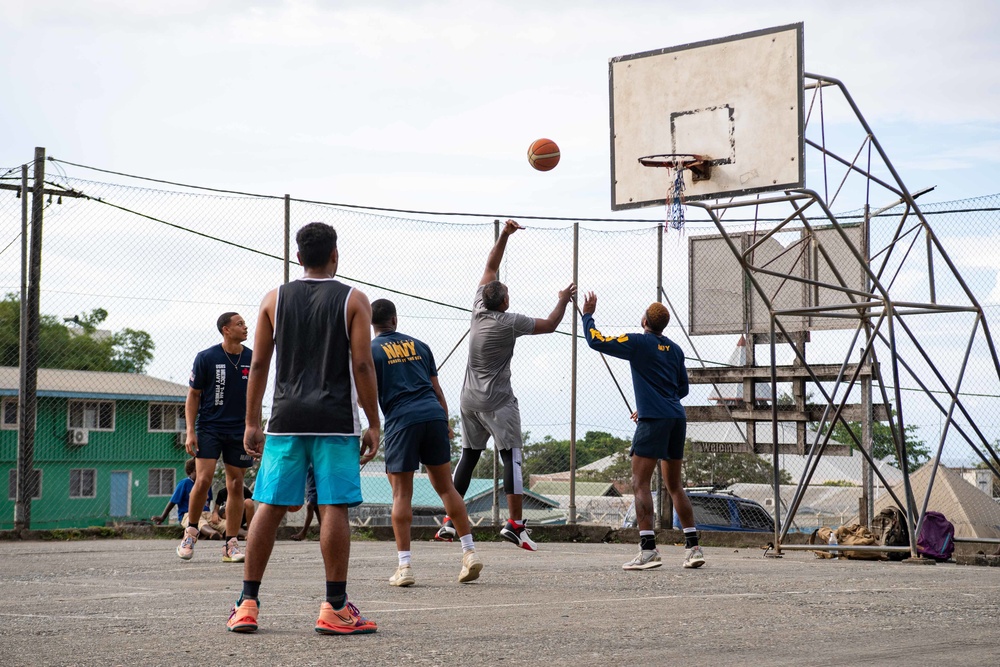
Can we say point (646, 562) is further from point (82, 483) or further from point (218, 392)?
point (82, 483)

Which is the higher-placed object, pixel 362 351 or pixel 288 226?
pixel 288 226

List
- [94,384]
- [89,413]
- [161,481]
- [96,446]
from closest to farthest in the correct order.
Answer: [94,384]
[89,413]
[96,446]
[161,481]

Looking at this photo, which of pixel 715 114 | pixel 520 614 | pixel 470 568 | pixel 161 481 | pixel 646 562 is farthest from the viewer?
pixel 161 481

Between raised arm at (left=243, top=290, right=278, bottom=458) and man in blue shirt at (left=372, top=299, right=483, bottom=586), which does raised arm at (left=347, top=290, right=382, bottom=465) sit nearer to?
raised arm at (left=243, top=290, right=278, bottom=458)

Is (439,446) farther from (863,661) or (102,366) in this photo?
(102,366)

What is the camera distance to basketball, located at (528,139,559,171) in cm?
1083

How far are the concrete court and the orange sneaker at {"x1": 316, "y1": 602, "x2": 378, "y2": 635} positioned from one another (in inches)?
3.6

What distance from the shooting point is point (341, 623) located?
465 cm

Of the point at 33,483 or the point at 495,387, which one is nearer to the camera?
the point at 495,387

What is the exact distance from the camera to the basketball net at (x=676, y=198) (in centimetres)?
1048

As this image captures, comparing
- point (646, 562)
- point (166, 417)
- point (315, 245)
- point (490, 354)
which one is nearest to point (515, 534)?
point (646, 562)

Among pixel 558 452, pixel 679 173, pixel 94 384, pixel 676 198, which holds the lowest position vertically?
pixel 558 452

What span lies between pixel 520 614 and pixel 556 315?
3258 millimetres

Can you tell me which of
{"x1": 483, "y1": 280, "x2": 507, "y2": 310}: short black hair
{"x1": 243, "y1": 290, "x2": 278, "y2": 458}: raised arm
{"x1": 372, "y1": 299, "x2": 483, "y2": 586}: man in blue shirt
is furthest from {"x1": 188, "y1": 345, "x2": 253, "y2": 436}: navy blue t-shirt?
{"x1": 243, "y1": 290, "x2": 278, "y2": 458}: raised arm
